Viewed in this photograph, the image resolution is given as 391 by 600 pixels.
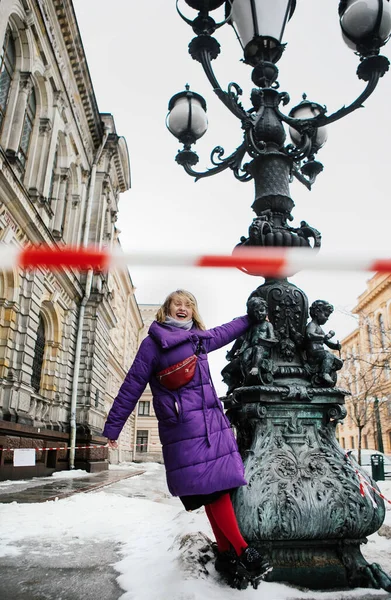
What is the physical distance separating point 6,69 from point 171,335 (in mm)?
12388

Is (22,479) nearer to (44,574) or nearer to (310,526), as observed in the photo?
(44,574)

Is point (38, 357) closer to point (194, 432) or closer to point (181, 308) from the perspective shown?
point (181, 308)

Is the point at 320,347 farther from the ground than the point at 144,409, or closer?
closer

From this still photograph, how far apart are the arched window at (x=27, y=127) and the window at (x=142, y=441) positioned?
3564 centimetres

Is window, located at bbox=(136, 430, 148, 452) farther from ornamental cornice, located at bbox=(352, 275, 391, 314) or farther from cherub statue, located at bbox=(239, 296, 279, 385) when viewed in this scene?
cherub statue, located at bbox=(239, 296, 279, 385)

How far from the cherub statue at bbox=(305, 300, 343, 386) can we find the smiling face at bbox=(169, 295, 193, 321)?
846 mm

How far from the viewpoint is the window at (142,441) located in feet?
142

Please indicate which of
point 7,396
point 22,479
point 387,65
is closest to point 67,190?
point 7,396

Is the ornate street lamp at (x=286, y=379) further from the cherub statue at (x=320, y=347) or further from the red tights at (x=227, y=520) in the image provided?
the red tights at (x=227, y=520)

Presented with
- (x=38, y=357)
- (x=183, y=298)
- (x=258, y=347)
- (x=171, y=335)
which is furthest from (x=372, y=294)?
(x=171, y=335)

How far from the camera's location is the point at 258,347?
104 inches

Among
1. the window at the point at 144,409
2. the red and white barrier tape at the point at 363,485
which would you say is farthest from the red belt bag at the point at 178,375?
the window at the point at 144,409

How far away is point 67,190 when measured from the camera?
710 inches

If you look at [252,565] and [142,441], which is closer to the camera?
[252,565]
